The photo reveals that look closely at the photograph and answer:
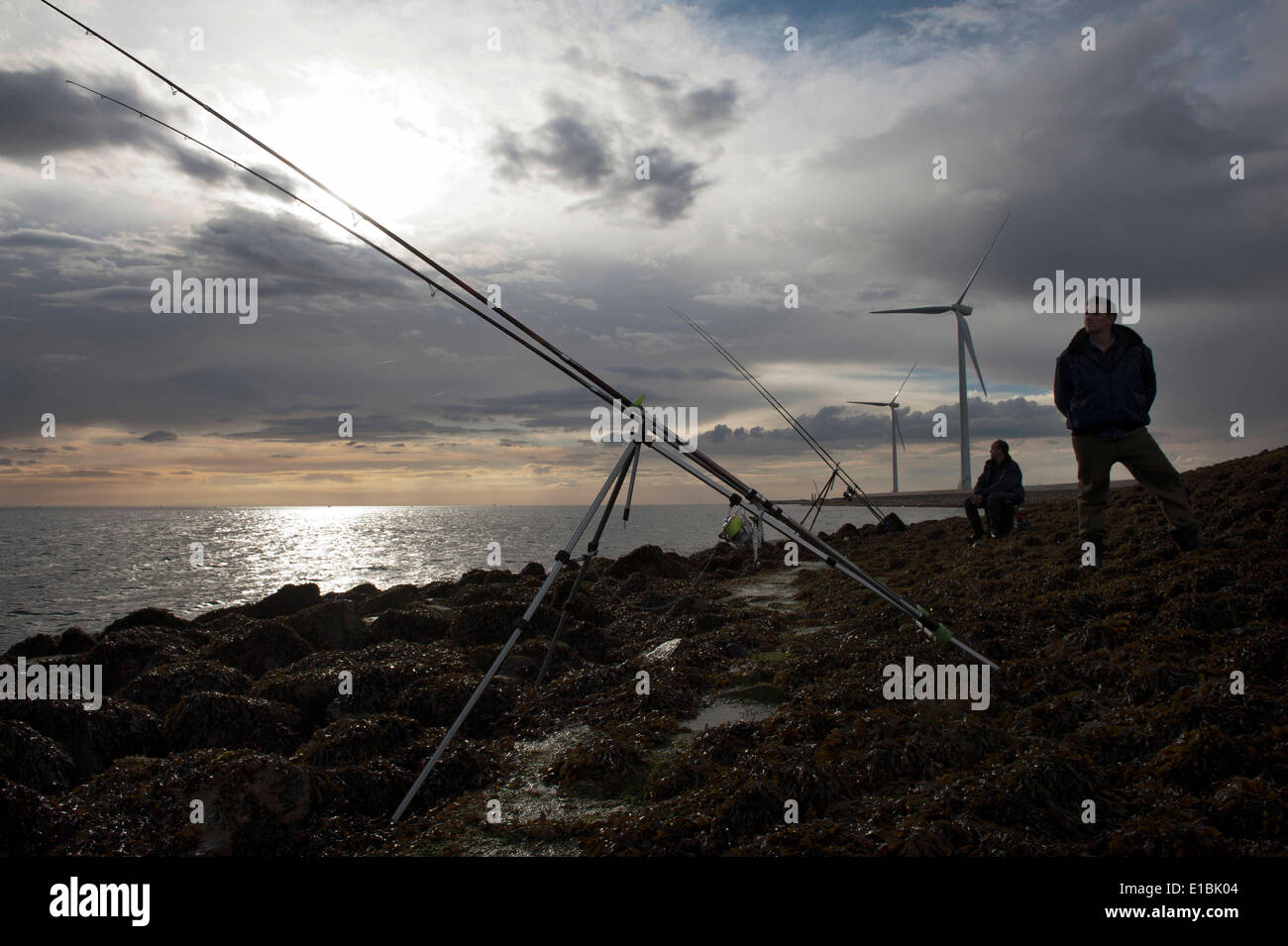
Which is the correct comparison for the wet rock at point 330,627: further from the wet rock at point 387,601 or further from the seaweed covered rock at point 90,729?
the wet rock at point 387,601

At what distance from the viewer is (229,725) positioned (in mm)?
6883

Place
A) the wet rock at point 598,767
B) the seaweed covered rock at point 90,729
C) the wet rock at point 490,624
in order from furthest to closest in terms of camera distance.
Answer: the wet rock at point 490,624
the seaweed covered rock at point 90,729
the wet rock at point 598,767

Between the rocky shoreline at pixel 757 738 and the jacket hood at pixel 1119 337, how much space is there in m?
2.57

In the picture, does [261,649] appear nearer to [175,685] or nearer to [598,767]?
[175,685]

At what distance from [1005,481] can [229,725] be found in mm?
14505

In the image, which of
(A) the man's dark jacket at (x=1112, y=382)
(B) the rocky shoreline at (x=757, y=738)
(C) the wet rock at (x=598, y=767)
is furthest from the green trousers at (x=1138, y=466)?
(C) the wet rock at (x=598, y=767)

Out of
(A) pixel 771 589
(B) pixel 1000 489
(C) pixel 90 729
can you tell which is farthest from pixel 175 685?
(B) pixel 1000 489

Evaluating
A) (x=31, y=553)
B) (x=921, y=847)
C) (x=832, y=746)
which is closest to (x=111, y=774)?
(x=832, y=746)

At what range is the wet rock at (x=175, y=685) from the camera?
26.5ft

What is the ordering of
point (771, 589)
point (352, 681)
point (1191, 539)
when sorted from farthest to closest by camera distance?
point (771, 589) → point (352, 681) → point (1191, 539)

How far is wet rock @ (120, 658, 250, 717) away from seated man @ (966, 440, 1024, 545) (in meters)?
14.1

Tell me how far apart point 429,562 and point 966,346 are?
37652 mm

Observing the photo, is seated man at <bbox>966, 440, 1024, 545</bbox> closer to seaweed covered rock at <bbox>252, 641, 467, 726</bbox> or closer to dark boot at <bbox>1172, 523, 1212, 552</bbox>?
dark boot at <bbox>1172, 523, 1212, 552</bbox>

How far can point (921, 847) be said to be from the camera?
3.62 metres
